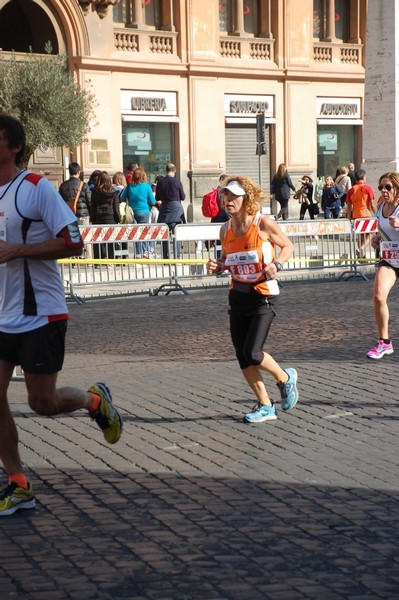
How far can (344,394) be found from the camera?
9180mm

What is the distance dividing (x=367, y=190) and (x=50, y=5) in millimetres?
13593

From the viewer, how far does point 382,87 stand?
25000 millimetres

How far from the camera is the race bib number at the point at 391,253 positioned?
36.8 ft

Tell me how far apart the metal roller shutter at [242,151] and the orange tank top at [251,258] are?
3038 cm

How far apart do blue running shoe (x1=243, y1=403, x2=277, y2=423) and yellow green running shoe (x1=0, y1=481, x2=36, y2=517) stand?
8.16ft

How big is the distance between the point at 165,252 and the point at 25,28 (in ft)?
53.2

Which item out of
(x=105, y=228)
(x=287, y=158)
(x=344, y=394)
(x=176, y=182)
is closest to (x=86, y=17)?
(x=287, y=158)

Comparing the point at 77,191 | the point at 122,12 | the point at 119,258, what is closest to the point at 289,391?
the point at 119,258

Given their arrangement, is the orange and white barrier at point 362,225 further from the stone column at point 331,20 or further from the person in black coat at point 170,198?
the stone column at point 331,20

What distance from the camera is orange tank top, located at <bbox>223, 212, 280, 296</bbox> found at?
8.22 metres

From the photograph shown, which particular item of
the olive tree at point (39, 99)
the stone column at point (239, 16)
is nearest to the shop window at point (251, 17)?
the stone column at point (239, 16)

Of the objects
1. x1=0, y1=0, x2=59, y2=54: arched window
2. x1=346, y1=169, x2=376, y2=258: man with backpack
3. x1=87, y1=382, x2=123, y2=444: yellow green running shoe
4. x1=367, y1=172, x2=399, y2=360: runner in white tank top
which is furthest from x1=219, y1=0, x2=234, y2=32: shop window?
x1=87, y1=382, x2=123, y2=444: yellow green running shoe

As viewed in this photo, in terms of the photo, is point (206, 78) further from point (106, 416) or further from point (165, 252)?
point (106, 416)

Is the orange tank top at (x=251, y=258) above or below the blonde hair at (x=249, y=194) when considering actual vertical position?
below
